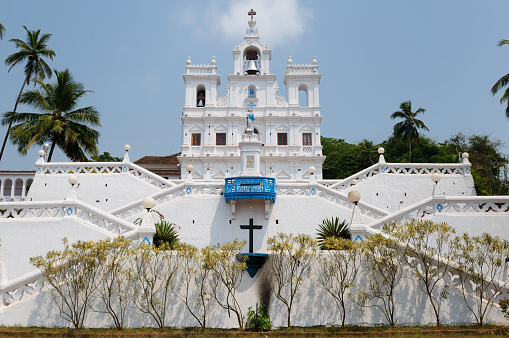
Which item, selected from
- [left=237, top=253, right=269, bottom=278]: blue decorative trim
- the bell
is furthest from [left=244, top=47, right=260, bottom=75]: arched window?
[left=237, top=253, right=269, bottom=278]: blue decorative trim

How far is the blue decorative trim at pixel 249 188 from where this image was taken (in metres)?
20.7

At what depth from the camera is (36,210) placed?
17.1m

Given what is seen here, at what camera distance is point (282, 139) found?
40406mm

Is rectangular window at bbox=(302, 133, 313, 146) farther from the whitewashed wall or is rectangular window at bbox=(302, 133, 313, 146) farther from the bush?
the bush

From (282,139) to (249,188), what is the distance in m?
20.1

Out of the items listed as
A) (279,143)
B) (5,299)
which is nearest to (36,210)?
(5,299)

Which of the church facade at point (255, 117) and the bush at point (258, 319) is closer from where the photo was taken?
the bush at point (258, 319)

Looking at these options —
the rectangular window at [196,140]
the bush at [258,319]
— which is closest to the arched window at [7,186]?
the rectangular window at [196,140]

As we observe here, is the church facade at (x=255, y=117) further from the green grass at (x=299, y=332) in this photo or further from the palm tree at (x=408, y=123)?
the green grass at (x=299, y=332)

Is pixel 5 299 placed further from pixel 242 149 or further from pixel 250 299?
pixel 242 149

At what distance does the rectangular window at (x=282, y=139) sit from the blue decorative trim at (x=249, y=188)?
762 inches

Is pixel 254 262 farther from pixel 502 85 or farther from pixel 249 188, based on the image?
pixel 502 85

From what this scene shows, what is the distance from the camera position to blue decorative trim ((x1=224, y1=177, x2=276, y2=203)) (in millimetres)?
20734

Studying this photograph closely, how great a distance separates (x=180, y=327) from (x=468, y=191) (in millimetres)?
18742
